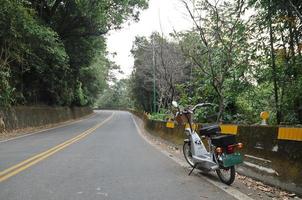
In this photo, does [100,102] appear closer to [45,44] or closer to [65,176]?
[45,44]

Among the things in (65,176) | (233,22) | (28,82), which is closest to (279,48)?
(233,22)

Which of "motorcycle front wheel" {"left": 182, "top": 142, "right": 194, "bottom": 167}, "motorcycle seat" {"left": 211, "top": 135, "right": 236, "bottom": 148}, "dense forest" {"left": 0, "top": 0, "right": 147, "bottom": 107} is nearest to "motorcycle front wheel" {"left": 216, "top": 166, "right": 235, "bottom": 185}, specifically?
"motorcycle seat" {"left": 211, "top": 135, "right": 236, "bottom": 148}

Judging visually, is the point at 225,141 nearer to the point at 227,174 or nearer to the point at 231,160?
the point at 231,160

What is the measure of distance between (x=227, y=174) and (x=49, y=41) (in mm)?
19382

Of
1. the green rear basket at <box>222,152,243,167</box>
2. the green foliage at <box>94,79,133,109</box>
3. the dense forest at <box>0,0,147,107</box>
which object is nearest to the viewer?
the green rear basket at <box>222,152,243,167</box>

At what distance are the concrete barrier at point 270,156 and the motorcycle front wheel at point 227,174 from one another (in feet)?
1.93

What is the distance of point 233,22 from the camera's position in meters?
12.7

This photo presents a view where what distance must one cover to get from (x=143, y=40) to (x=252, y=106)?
3418cm

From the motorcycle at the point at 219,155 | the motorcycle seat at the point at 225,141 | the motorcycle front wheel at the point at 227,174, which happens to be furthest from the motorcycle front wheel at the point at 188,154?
the motorcycle seat at the point at 225,141

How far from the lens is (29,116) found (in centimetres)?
2823

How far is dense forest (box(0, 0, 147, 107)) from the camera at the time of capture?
22.0m

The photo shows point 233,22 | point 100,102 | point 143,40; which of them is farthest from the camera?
point 100,102

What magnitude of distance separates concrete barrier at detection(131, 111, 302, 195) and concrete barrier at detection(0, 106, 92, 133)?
1737 centimetres

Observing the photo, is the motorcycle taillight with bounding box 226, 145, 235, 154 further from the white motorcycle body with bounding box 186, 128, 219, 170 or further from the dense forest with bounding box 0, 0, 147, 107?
the dense forest with bounding box 0, 0, 147, 107
